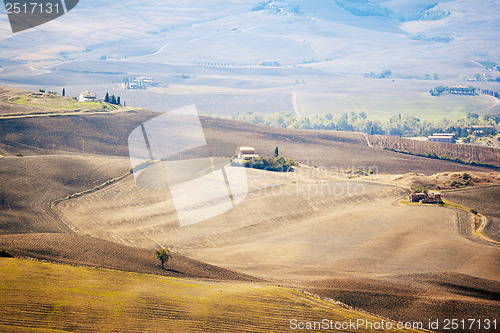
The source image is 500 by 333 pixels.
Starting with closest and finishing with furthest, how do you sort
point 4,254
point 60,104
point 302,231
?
1. point 4,254
2. point 302,231
3. point 60,104

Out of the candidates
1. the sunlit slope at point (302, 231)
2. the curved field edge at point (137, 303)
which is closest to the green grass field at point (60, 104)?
the sunlit slope at point (302, 231)

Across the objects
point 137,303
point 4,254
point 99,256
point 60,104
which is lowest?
point 99,256

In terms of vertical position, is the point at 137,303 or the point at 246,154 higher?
the point at 137,303

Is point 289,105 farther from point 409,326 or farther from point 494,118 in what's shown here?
point 409,326

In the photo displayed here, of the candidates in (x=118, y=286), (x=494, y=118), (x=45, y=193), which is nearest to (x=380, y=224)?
(x=118, y=286)

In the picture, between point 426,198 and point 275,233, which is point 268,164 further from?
point 275,233

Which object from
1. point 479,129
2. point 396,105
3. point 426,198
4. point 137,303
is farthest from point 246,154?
point 396,105

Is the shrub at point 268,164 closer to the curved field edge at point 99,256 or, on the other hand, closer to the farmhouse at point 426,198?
the farmhouse at point 426,198
